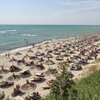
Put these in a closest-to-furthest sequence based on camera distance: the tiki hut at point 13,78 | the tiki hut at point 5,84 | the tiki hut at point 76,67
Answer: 1. the tiki hut at point 5,84
2. the tiki hut at point 13,78
3. the tiki hut at point 76,67

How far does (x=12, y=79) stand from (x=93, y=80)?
1509 cm

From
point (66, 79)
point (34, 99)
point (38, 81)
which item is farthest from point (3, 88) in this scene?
point (66, 79)

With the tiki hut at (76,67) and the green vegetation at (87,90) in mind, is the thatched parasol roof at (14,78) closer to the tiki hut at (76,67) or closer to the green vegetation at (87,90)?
the tiki hut at (76,67)

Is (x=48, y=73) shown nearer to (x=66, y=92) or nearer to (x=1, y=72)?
(x=1, y=72)

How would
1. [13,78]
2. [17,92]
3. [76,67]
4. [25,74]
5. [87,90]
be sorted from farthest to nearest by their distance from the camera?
[76,67] → [25,74] → [13,78] → [17,92] → [87,90]

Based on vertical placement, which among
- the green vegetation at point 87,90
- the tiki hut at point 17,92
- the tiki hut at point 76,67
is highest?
the green vegetation at point 87,90

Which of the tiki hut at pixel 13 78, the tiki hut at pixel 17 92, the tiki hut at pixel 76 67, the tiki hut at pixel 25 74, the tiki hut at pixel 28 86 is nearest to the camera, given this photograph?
the tiki hut at pixel 17 92

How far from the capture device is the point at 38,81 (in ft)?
118

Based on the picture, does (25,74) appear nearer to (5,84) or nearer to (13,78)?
(13,78)

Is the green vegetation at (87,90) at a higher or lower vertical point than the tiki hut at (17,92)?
higher

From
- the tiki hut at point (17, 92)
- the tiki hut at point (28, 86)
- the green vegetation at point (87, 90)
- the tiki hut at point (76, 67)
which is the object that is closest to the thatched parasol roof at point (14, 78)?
the tiki hut at point (28, 86)

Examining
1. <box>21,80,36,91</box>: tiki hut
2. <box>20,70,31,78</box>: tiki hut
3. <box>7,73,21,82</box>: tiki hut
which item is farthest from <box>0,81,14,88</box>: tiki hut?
<box>20,70,31,78</box>: tiki hut

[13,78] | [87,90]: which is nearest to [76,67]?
[13,78]

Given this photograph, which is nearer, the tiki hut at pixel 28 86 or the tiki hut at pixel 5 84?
the tiki hut at pixel 28 86
